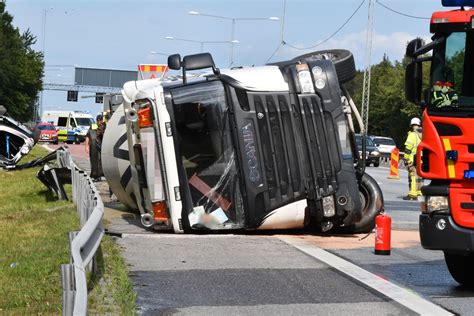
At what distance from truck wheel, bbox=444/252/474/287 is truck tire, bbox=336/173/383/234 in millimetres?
4155

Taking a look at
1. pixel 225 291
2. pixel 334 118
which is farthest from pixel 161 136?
pixel 225 291

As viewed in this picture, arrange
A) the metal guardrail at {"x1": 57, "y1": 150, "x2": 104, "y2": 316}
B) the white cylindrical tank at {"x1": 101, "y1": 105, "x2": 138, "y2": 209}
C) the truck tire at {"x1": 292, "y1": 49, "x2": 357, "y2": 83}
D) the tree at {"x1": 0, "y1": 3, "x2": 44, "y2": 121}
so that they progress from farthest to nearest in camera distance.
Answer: the tree at {"x1": 0, "y1": 3, "x2": 44, "y2": 121} < the white cylindrical tank at {"x1": 101, "y1": 105, "x2": 138, "y2": 209} < the truck tire at {"x1": 292, "y1": 49, "x2": 357, "y2": 83} < the metal guardrail at {"x1": 57, "y1": 150, "x2": 104, "y2": 316}

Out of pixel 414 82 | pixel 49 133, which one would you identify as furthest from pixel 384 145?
pixel 414 82

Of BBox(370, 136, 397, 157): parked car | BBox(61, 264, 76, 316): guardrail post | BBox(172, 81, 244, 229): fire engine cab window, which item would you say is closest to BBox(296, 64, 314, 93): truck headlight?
BBox(172, 81, 244, 229): fire engine cab window

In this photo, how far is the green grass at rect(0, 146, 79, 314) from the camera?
24.3 ft

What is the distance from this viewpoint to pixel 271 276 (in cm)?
894

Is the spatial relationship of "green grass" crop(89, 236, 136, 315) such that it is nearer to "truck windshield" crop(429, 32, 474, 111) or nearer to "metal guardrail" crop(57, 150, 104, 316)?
"metal guardrail" crop(57, 150, 104, 316)

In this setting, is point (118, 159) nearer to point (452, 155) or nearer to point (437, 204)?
point (437, 204)

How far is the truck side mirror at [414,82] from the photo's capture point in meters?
8.35

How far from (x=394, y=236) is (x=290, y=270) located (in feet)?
13.8

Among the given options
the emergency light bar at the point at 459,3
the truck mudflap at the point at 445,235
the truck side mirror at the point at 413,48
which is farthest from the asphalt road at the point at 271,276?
the emergency light bar at the point at 459,3

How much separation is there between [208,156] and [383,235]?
2.74 meters

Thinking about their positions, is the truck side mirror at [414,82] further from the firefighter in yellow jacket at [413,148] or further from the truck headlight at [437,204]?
the firefighter in yellow jacket at [413,148]

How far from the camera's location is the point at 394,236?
13141 millimetres
